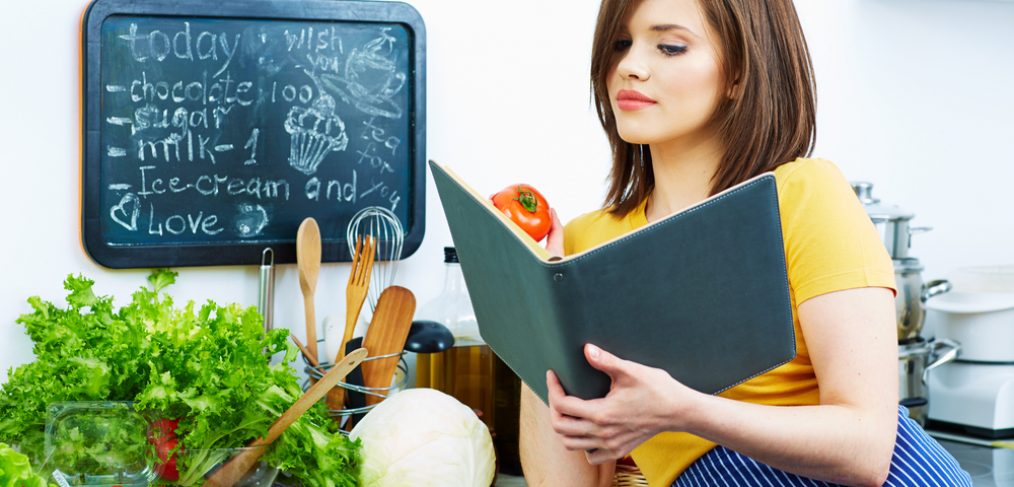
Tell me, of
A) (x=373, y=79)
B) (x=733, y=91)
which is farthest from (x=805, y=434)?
(x=373, y=79)

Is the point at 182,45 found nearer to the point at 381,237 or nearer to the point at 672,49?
the point at 381,237

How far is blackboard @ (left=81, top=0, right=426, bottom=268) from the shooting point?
1.49m

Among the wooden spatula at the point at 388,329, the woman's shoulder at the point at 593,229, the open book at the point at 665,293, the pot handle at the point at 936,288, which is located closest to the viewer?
the open book at the point at 665,293

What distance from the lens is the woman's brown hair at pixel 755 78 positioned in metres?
1.02

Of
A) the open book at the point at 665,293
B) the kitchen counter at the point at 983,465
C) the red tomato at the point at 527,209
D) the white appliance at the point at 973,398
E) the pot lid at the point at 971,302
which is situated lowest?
the kitchen counter at the point at 983,465

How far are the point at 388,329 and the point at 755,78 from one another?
66 centimetres

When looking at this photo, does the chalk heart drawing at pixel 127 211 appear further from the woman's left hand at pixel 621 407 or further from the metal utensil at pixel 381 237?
the woman's left hand at pixel 621 407

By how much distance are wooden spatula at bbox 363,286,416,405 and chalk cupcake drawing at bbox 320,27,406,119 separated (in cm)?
33

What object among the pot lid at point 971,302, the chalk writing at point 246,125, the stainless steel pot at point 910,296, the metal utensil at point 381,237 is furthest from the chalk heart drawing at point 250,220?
the pot lid at point 971,302

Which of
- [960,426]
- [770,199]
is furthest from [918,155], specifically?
[770,199]

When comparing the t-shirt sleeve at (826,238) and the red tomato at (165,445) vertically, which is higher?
the t-shirt sleeve at (826,238)

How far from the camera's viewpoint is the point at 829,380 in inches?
37.1

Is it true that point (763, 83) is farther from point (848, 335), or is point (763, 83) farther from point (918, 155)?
point (918, 155)

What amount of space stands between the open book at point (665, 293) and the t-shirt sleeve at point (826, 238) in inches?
4.1
